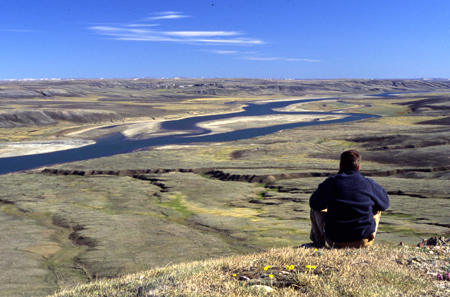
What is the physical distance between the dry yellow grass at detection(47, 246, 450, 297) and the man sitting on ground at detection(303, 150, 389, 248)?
1.13 feet

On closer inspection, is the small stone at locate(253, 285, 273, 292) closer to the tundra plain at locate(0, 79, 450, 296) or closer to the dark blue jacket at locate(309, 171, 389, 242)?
the dark blue jacket at locate(309, 171, 389, 242)

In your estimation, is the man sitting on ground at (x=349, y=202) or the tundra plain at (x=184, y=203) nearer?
the man sitting on ground at (x=349, y=202)

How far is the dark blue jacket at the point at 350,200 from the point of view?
5902 mm

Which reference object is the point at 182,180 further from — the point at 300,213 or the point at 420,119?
the point at 420,119

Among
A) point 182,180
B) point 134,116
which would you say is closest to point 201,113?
point 134,116

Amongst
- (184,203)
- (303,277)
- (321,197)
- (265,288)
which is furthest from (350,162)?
(184,203)

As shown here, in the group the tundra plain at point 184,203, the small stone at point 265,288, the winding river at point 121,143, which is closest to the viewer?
the small stone at point 265,288

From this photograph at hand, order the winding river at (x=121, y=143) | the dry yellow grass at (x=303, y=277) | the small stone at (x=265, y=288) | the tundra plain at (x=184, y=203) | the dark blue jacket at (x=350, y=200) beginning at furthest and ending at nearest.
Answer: the winding river at (x=121, y=143), the tundra plain at (x=184, y=203), the dark blue jacket at (x=350, y=200), the small stone at (x=265, y=288), the dry yellow grass at (x=303, y=277)

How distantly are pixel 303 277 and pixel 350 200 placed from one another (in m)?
1.34

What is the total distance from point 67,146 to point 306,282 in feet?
160

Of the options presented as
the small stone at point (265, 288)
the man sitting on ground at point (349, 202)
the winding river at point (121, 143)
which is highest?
the man sitting on ground at point (349, 202)

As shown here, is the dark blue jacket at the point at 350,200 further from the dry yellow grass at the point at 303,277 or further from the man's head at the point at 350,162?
the dry yellow grass at the point at 303,277

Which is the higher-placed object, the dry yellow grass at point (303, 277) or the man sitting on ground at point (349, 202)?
the man sitting on ground at point (349, 202)

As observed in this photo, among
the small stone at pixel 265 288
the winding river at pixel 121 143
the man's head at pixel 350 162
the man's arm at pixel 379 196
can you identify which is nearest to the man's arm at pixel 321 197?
the man's head at pixel 350 162
